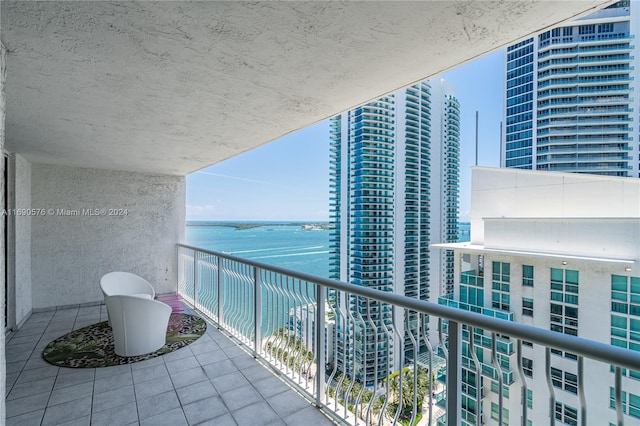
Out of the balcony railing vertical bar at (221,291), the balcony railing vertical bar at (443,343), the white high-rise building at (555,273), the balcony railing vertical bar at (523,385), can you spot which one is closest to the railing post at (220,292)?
the balcony railing vertical bar at (221,291)

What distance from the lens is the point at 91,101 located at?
231cm

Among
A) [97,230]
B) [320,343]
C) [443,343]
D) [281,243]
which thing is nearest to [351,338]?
[320,343]

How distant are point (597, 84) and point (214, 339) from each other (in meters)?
21.1

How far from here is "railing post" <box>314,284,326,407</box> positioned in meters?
2.21

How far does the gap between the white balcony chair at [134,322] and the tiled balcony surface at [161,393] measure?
267mm

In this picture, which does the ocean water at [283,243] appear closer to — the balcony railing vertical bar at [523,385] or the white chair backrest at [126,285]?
the white chair backrest at [126,285]

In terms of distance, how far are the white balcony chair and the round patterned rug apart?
96mm

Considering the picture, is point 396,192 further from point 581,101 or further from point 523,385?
point 523,385

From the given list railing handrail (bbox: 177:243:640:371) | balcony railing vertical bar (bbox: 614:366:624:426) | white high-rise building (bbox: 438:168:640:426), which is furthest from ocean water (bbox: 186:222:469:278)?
balcony railing vertical bar (bbox: 614:366:624:426)

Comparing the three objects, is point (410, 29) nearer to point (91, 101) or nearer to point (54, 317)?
point (91, 101)

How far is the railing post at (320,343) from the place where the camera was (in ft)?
7.25

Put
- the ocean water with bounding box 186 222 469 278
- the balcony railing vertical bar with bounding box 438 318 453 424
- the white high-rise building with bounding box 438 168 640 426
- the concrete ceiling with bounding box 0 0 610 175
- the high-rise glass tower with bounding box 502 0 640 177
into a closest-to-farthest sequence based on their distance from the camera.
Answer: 1. the concrete ceiling with bounding box 0 0 610 175
2. the balcony railing vertical bar with bounding box 438 318 453 424
3. the white high-rise building with bounding box 438 168 640 426
4. the high-rise glass tower with bounding box 502 0 640 177
5. the ocean water with bounding box 186 222 469 278

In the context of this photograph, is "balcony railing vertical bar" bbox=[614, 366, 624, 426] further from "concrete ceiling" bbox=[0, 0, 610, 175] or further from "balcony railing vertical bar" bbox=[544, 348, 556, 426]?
"concrete ceiling" bbox=[0, 0, 610, 175]

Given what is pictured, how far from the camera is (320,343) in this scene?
2234 mm
